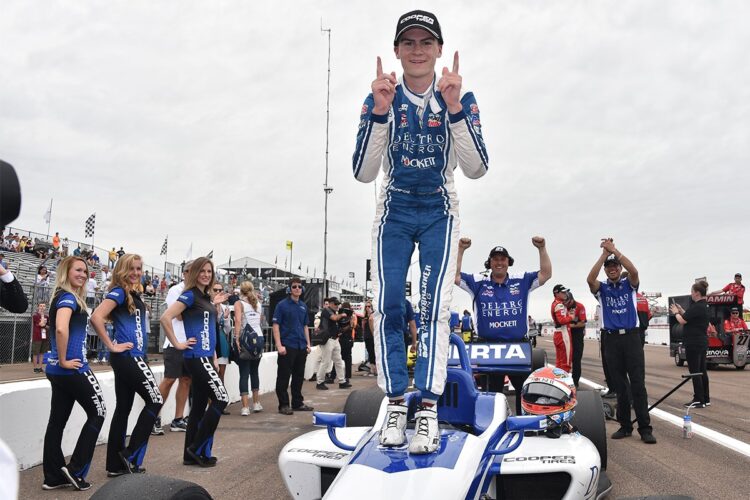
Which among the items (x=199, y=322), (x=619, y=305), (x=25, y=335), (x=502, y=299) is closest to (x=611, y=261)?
(x=619, y=305)

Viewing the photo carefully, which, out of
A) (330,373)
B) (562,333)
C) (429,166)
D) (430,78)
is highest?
(430,78)

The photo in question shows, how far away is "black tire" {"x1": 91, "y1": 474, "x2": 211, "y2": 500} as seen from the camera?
2.38m

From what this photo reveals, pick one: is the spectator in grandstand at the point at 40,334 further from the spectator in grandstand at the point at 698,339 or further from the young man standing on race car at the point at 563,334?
the spectator in grandstand at the point at 698,339

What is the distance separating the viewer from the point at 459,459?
9.09ft

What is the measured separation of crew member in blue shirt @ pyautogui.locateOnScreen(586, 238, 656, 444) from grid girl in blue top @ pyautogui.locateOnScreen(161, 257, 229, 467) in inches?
159

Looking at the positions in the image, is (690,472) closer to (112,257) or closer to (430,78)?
(430,78)

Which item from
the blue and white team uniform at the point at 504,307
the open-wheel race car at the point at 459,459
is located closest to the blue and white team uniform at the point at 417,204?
the open-wheel race car at the point at 459,459

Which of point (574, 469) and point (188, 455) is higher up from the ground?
point (574, 469)

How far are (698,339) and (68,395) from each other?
867 centimetres

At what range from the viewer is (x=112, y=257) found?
2656 centimetres

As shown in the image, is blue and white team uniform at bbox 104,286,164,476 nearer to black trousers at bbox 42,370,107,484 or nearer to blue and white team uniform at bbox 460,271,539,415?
black trousers at bbox 42,370,107,484

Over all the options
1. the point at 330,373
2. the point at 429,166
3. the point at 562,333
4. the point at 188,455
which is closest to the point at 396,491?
the point at 429,166

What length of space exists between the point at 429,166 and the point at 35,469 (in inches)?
181

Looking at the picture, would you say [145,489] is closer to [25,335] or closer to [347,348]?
[347,348]
